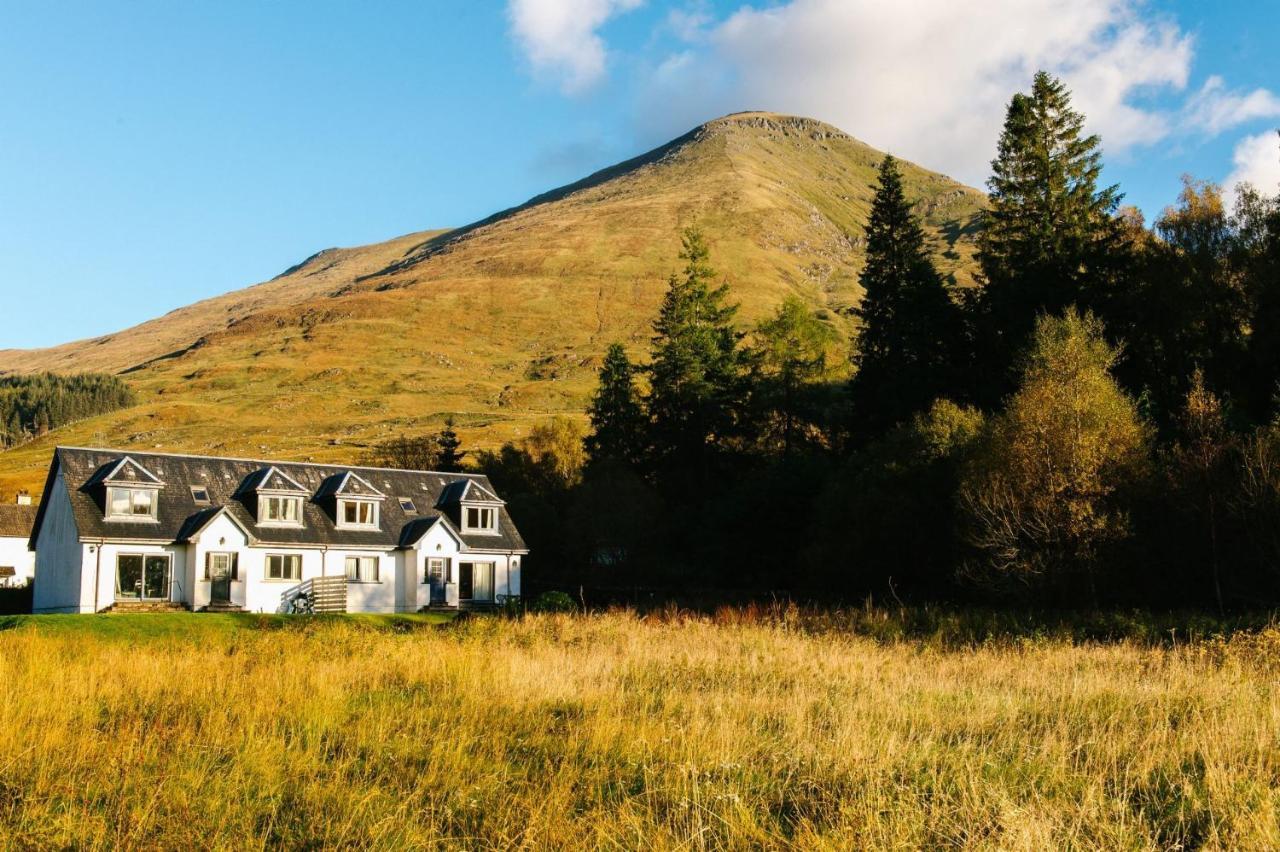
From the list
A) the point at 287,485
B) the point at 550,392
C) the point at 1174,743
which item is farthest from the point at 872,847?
the point at 550,392

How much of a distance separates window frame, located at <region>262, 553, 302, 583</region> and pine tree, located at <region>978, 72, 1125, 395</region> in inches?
1308

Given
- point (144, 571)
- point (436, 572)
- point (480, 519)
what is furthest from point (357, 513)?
point (144, 571)

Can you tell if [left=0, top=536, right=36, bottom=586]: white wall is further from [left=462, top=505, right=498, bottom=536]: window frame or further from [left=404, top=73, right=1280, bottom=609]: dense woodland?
[left=462, top=505, right=498, bottom=536]: window frame

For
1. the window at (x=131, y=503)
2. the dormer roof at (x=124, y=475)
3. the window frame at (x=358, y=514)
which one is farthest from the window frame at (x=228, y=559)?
the window frame at (x=358, y=514)

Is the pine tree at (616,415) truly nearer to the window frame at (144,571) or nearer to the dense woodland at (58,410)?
the window frame at (144,571)

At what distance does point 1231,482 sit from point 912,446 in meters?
13.3

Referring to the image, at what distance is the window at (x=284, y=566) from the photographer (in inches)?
1752

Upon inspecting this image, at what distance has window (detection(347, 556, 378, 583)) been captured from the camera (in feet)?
155

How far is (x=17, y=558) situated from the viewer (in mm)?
72250

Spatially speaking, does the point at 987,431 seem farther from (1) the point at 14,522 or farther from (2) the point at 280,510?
(1) the point at 14,522

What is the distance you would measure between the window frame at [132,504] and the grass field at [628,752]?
29.0 meters

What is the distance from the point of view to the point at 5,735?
864cm

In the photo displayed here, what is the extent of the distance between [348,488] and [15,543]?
130 feet

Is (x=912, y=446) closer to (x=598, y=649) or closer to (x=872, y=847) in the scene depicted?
(x=598, y=649)
